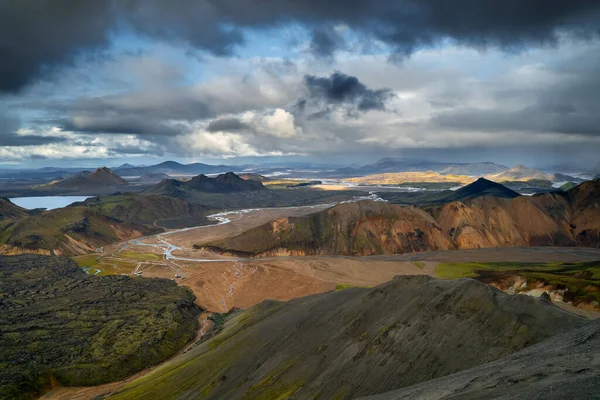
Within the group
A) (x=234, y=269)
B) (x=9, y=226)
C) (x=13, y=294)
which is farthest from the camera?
(x=9, y=226)

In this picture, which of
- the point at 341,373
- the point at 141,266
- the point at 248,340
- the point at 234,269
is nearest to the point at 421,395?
the point at 341,373

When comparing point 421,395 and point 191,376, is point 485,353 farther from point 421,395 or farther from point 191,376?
point 191,376

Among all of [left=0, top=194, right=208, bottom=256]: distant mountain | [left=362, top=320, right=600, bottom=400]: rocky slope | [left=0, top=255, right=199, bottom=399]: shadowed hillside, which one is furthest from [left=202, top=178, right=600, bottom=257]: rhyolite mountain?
[left=362, top=320, right=600, bottom=400]: rocky slope

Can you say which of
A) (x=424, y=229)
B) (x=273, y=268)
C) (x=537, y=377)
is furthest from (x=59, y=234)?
(x=537, y=377)

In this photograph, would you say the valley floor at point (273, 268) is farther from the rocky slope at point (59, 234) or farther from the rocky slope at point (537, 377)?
the rocky slope at point (537, 377)

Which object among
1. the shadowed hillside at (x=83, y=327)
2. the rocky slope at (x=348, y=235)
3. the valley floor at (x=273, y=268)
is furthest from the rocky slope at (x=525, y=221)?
the shadowed hillside at (x=83, y=327)

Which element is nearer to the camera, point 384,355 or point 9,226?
point 384,355

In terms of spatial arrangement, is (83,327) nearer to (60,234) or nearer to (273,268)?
(273,268)
